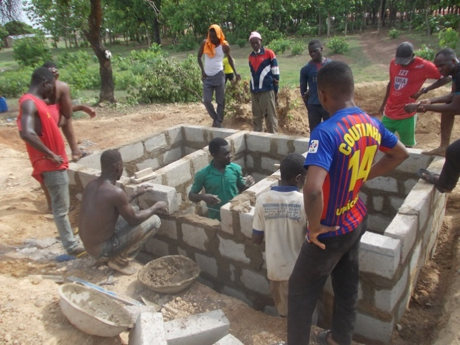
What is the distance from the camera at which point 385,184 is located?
4.98 m

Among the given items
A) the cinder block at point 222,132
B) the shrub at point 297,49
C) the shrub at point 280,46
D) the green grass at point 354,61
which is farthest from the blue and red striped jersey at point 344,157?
the shrub at point 280,46

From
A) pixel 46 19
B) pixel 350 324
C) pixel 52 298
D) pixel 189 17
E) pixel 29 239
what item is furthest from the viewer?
pixel 46 19

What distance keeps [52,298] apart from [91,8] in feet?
29.2

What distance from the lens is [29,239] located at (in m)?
4.78

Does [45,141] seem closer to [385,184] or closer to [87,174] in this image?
[87,174]

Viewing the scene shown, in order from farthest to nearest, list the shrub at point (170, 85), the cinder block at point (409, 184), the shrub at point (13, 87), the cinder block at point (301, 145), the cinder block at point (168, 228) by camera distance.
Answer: the shrub at point (13, 87) → the shrub at point (170, 85) → the cinder block at point (301, 145) → the cinder block at point (409, 184) → the cinder block at point (168, 228)

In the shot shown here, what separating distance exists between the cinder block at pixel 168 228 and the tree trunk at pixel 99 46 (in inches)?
307

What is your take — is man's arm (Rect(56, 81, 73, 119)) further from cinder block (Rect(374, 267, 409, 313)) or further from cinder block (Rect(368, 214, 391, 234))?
cinder block (Rect(374, 267, 409, 313))

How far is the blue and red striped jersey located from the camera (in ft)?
7.09

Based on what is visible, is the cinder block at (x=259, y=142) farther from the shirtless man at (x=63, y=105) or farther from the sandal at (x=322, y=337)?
the sandal at (x=322, y=337)

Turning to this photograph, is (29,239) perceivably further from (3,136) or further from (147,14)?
(147,14)

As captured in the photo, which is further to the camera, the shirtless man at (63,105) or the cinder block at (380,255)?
the shirtless man at (63,105)

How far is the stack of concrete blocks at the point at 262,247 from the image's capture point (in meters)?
3.15

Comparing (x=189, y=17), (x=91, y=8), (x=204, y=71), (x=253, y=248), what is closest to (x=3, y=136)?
(x=91, y=8)
